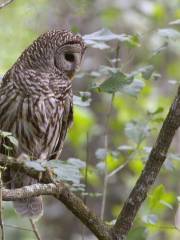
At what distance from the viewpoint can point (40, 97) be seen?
11.6 feet

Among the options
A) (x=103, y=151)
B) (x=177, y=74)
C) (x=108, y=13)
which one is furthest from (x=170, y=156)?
(x=177, y=74)

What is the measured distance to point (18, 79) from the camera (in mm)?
3518

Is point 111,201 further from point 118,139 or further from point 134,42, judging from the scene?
point 134,42

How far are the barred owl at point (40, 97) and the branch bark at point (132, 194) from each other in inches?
27.4

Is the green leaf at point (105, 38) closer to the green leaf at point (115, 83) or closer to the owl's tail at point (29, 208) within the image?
the green leaf at point (115, 83)

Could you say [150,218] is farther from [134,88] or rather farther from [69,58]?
[69,58]

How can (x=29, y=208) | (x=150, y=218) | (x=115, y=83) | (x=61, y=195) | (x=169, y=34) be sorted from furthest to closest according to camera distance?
(x=29, y=208) → (x=150, y=218) → (x=169, y=34) → (x=115, y=83) → (x=61, y=195)

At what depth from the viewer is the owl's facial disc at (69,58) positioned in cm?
357

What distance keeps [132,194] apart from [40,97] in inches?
35.2

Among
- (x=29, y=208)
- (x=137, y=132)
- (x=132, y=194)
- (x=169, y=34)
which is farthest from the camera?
(x=29, y=208)

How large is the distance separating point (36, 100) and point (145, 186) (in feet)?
2.98

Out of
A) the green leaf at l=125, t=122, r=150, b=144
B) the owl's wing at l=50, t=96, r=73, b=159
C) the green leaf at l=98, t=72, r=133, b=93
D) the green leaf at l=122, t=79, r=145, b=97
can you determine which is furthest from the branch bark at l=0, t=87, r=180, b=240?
the owl's wing at l=50, t=96, r=73, b=159

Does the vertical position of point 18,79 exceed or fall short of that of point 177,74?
it exceeds it

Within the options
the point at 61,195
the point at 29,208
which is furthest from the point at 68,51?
the point at 61,195
